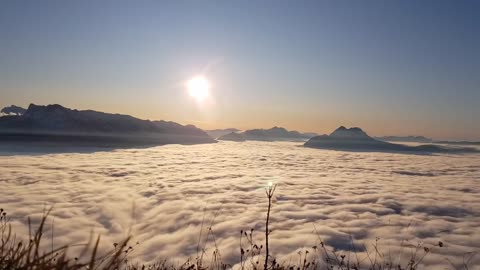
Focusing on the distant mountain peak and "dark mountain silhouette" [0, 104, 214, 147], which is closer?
"dark mountain silhouette" [0, 104, 214, 147]

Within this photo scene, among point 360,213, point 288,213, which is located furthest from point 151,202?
point 360,213

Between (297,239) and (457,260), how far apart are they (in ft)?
18.2

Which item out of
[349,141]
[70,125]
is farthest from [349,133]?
[70,125]

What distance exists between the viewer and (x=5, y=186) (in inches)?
953

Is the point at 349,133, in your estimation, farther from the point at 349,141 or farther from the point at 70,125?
the point at 70,125

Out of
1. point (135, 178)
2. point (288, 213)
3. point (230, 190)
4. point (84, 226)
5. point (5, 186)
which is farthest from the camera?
point (135, 178)

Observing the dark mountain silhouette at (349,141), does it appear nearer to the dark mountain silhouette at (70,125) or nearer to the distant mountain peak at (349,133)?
the distant mountain peak at (349,133)

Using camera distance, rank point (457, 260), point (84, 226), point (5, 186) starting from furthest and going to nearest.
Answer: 1. point (5, 186)
2. point (84, 226)
3. point (457, 260)

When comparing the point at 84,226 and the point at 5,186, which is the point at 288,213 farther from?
the point at 5,186

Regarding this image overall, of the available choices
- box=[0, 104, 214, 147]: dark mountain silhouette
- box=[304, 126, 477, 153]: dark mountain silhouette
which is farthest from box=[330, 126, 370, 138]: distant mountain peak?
box=[0, 104, 214, 147]: dark mountain silhouette

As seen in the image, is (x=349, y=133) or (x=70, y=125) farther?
(x=349, y=133)

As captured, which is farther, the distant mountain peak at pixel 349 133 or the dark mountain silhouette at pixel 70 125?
the distant mountain peak at pixel 349 133

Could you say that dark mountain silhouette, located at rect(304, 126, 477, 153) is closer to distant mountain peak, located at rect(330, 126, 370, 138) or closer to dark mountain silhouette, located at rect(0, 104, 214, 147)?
distant mountain peak, located at rect(330, 126, 370, 138)

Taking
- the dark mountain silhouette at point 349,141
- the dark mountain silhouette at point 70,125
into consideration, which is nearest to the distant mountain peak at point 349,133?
the dark mountain silhouette at point 349,141
